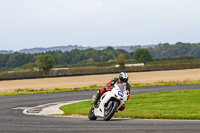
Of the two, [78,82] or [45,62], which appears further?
[45,62]

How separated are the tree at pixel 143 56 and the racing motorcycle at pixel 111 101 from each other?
162581 mm

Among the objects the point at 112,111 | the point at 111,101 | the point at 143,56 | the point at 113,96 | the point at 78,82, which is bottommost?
the point at 78,82

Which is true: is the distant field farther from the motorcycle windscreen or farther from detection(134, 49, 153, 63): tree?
detection(134, 49, 153, 63): tree

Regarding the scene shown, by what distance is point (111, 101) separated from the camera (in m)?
15.6

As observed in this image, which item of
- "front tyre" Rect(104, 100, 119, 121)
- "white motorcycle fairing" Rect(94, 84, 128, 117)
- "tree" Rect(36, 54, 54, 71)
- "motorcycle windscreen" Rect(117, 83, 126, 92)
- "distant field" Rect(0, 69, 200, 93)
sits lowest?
"distant field" Rect(0, 69, 200, 93)

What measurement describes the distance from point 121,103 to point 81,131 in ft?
11.5

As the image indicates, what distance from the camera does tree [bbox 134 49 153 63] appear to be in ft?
592

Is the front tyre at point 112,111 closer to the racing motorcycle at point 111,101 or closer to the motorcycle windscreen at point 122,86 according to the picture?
the racing motorcycle at point 111,101

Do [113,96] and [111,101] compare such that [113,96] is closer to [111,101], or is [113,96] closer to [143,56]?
[111,101]

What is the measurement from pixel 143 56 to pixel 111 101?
555 ft

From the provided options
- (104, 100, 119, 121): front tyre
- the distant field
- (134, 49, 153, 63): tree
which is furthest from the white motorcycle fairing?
(134, 49, 153, 63): tree

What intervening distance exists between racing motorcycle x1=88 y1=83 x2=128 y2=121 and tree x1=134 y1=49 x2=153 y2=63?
162581 millimetres

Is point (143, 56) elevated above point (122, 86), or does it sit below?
above

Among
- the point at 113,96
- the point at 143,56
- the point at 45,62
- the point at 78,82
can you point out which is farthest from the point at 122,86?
the point at 143,56
